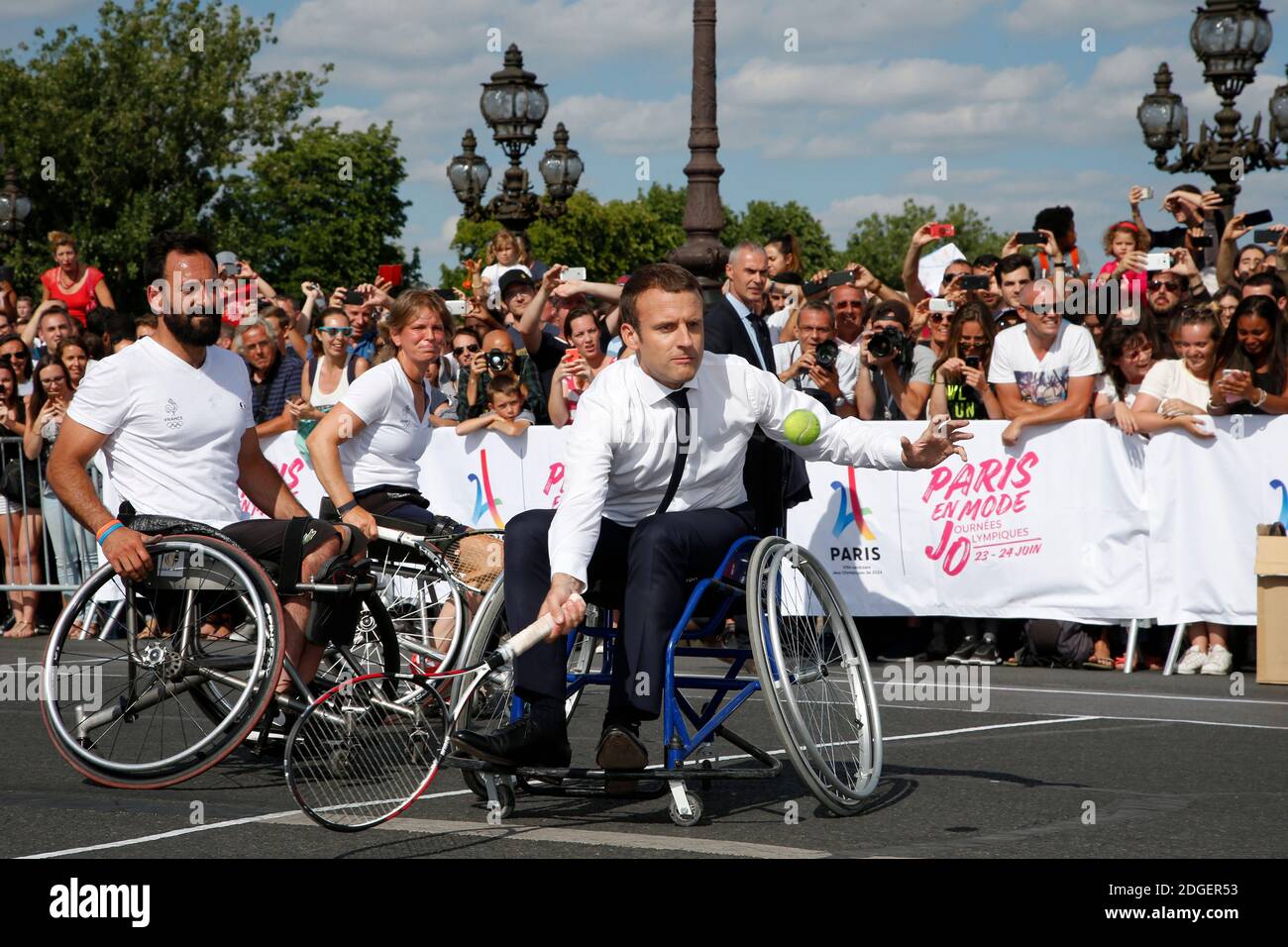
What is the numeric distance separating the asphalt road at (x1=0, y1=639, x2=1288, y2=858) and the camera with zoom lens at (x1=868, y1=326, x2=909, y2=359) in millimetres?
3996

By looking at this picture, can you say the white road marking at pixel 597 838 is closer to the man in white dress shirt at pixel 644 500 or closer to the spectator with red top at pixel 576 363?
the man in white dress shirt at pixel 644 500

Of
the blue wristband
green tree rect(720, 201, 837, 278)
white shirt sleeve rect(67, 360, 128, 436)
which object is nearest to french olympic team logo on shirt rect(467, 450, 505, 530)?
white shirt sleeve rect(67, 360, 128, 436)

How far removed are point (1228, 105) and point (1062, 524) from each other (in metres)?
8.98

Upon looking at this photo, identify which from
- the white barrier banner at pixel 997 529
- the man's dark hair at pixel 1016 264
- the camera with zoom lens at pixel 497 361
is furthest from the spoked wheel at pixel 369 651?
the man's dark hair at pixel 1016 264

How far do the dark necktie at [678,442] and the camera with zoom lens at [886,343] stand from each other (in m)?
6.21

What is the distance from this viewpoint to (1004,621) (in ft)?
40.8

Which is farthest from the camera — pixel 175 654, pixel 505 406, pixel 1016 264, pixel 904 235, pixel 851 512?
pixel 904 235

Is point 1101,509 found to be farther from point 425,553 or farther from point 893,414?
point 425,553

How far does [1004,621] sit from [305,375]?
6.52m

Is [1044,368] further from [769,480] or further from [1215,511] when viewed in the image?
[769,480]

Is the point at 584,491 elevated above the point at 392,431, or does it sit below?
below

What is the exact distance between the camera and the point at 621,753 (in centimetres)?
641

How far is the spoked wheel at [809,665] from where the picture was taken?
612 cm

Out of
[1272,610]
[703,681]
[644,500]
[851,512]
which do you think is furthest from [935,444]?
[851,512]
